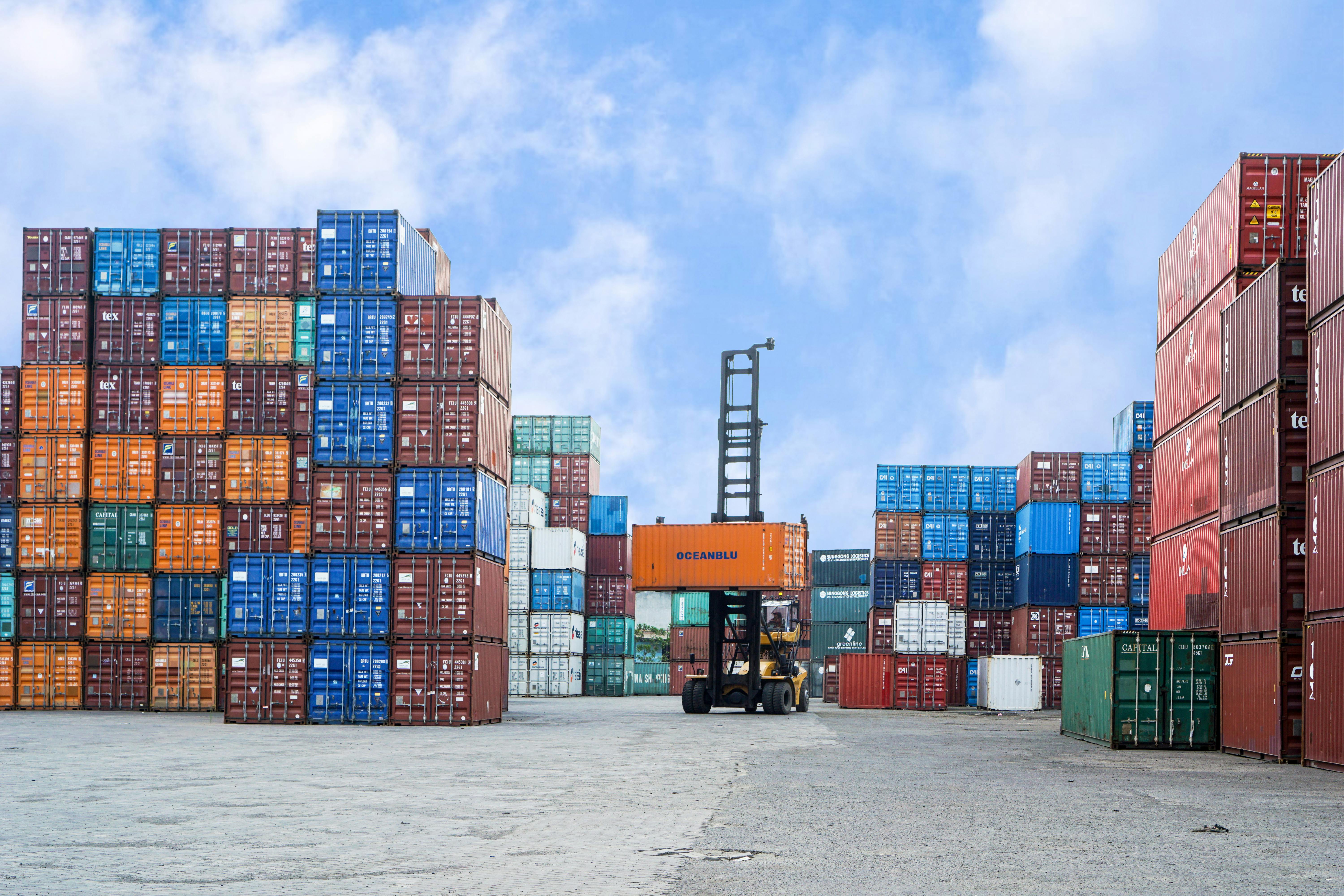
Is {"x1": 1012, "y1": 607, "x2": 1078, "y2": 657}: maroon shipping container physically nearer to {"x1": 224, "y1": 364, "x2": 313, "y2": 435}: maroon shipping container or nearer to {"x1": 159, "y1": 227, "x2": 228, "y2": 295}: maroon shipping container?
{"x1": 224, "y1": 364, "x2": 313, "y2": 435}: maroon shipping container

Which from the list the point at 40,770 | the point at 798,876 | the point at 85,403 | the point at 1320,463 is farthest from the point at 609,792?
the point at 85,403

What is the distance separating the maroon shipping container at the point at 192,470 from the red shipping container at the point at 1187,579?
2324cm

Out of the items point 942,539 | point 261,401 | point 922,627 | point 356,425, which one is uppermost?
point 261,401

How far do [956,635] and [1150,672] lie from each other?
93.9 feet

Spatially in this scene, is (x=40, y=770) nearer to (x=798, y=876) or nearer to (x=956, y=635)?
(x=798, y=876)

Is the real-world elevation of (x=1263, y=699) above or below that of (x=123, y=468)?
below

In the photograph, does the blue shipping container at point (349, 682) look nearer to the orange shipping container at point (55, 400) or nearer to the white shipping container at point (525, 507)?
the orange shipping container at point (55, 400)

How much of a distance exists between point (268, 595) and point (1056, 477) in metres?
31.3

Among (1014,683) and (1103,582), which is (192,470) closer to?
(1014,683)

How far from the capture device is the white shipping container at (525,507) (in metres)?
68.1

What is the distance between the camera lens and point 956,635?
54.4 metres

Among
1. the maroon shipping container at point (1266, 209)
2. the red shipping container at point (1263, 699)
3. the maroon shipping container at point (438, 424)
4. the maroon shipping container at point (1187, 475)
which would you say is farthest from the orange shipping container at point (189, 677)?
the maroon shipping container at point (1266, 209)

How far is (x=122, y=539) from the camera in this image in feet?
120

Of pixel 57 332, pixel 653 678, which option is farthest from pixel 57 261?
pixel 653 678
